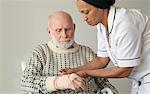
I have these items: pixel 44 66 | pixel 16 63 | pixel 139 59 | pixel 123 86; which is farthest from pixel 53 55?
pixel 123 86

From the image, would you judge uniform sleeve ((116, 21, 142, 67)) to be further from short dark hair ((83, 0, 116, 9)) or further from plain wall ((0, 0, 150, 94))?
plain wall ((0, 0, 150, 94))

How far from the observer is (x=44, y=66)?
1524 millimetres

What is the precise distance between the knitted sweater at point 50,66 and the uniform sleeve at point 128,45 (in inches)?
11.8

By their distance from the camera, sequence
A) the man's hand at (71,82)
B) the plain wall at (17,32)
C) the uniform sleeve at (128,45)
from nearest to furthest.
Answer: the uniform sleeve at (128,45)
the man's hand at (71,82)
the plain wall at (17,32)

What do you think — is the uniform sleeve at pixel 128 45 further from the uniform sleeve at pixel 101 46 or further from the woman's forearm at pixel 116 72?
the uniform sleeve at pixel 101 46

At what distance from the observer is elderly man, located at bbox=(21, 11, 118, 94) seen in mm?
1455

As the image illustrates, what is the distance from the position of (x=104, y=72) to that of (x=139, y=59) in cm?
17

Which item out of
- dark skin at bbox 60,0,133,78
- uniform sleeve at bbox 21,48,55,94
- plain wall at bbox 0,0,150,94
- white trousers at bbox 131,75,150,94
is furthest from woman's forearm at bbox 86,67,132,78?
plain wall at bbox 0,0,150,94

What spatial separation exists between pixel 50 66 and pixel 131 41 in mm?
475

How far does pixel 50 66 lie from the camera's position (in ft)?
5.00

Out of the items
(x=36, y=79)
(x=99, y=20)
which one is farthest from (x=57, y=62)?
(x=99, y=20)

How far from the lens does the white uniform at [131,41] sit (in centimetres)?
124

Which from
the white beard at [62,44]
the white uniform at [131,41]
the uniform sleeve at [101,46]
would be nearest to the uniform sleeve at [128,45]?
the white uniform at [131,41]

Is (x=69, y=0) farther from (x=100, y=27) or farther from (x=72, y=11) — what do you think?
(x=100, y=27)
